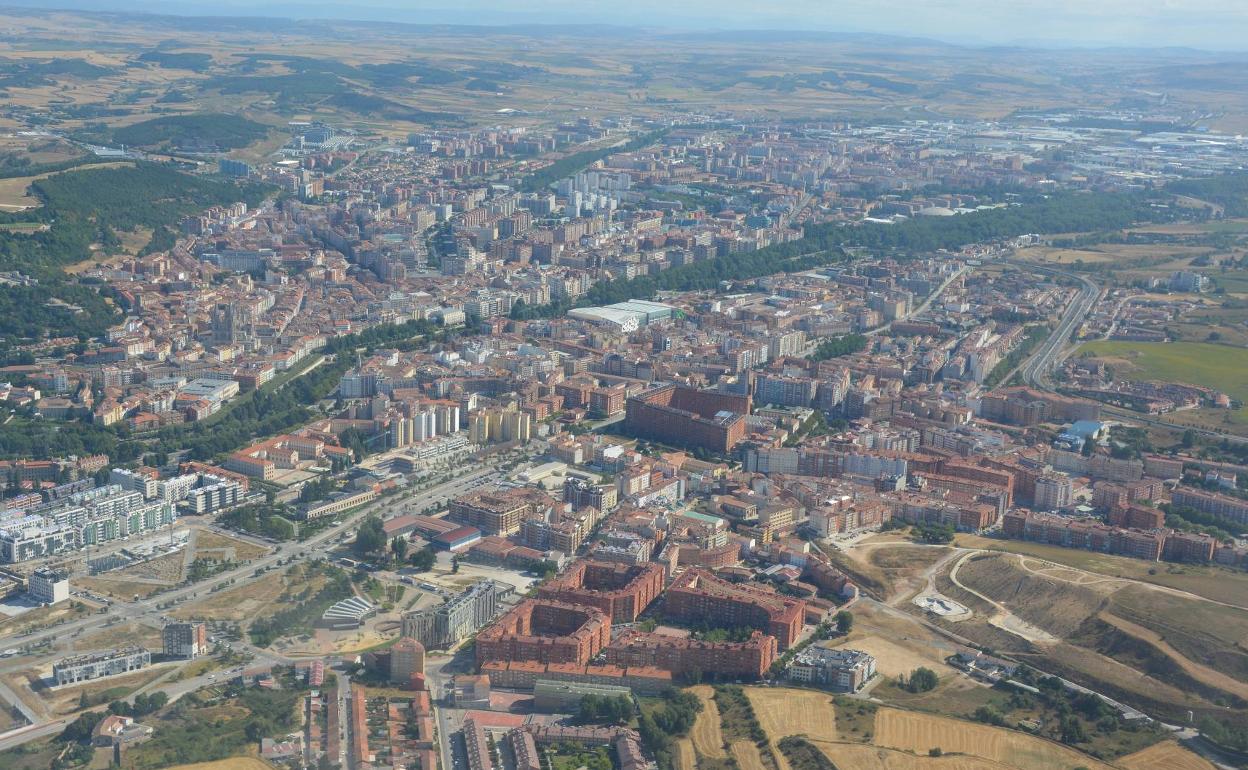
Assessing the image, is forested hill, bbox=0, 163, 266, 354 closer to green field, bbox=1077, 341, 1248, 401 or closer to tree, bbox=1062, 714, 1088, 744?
green field, bbox=1077, 341, 1248, 401

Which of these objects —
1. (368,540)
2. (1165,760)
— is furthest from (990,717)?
(368,540)

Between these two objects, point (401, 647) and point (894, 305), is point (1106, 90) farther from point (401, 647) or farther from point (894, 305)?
point (401, 647)

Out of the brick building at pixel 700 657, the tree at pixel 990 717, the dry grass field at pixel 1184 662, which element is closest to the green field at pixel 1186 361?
the dry grass field at pixel 1184 662

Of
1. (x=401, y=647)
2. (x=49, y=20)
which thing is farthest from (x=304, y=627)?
(x=49, y=20)

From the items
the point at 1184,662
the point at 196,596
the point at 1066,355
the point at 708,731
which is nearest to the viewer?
the point at 708,731

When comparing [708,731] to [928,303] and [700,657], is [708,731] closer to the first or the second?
[700,657]

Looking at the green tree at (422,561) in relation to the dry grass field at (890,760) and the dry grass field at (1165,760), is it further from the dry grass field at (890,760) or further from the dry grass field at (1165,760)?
the dry grass field at (1165,760)
